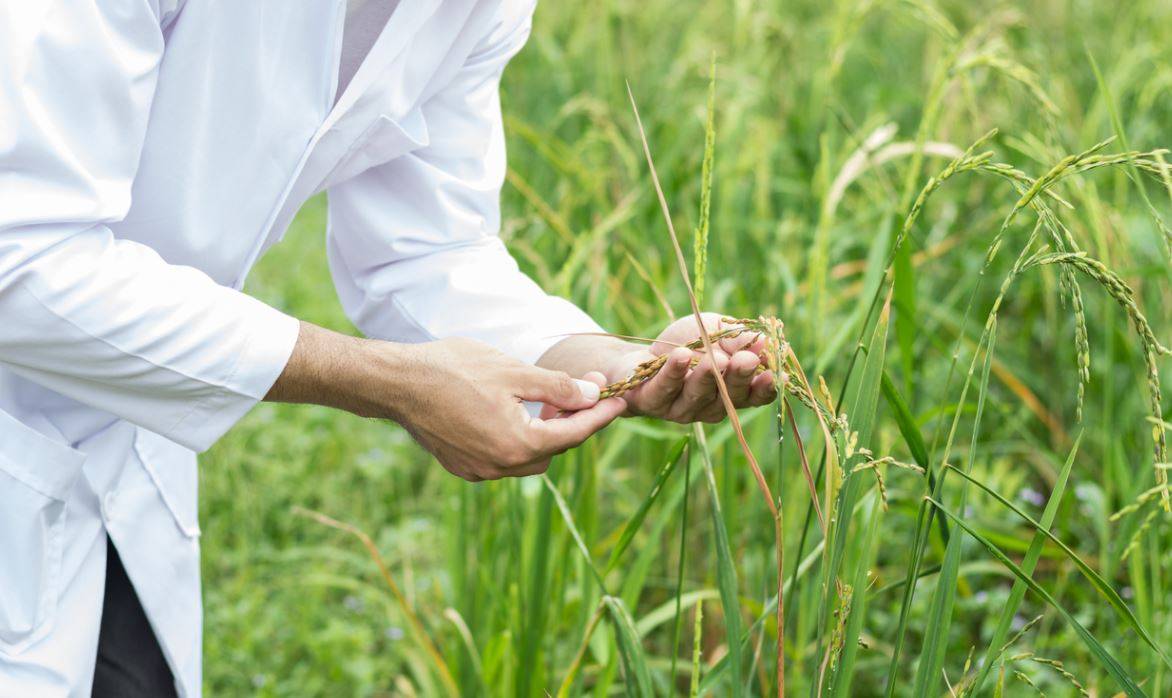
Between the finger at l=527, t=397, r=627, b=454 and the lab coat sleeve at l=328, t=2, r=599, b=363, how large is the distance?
0.83 ft

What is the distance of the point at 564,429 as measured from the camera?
3.57 ft

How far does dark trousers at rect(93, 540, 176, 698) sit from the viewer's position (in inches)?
50.9

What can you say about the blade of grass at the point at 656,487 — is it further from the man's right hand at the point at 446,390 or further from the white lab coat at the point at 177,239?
the white lab coat at the point at 177,239

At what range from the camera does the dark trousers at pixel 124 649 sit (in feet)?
4.25

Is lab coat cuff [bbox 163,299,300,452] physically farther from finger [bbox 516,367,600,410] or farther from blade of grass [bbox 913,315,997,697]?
blade of grass [bbox 913,315,997,697]

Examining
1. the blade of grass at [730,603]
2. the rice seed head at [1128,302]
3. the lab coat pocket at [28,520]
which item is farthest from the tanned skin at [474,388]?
the rice seed head at [1128,302]

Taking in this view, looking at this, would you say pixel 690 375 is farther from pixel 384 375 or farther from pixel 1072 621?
pixel 1072 621

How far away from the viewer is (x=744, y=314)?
2012mm

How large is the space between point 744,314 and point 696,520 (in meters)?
0.48

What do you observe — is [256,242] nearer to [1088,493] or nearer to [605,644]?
[605,644]

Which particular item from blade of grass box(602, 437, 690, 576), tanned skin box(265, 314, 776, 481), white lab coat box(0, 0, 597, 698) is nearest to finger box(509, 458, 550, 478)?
tanned skin box(265, 314, 776, 481)

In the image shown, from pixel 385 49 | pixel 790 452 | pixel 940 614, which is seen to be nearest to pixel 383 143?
pixel 385 49

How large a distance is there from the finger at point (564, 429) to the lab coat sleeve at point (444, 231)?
0.25 metres

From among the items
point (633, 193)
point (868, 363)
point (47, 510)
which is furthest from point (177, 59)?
point (633, 193)
